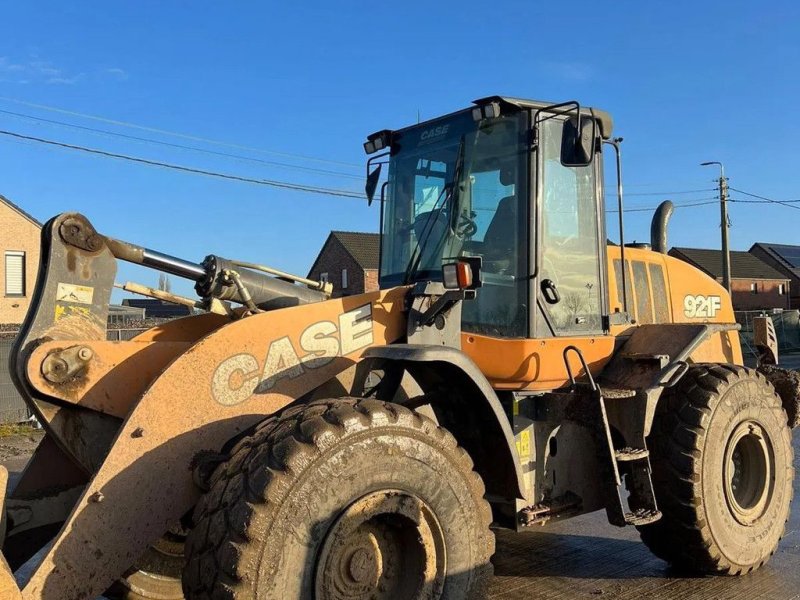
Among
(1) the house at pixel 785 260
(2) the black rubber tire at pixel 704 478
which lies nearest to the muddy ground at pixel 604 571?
(2) the black rubber tire at pixel 704 478

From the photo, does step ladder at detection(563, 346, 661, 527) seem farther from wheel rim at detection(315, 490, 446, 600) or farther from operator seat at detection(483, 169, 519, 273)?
wheel rim at detection(315, 490, 446, 600)

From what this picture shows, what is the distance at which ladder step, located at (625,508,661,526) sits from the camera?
4535mm

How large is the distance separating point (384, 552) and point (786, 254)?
A: 65595 mm

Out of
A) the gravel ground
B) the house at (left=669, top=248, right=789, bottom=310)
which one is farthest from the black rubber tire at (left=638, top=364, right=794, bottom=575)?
the house at (left=669, top=248, right=789, bottom=310)

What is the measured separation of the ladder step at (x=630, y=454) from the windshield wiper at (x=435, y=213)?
172 centimetres

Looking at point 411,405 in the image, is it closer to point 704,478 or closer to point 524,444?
point 524,444

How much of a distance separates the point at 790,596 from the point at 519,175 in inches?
124

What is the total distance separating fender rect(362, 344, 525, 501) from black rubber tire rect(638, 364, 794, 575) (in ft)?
4.54

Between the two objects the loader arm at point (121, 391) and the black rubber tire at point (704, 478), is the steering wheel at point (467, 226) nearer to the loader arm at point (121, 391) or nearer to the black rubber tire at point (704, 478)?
the loader arm at point (121, 391)

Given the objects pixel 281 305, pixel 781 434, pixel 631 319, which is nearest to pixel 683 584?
pixel 781 434

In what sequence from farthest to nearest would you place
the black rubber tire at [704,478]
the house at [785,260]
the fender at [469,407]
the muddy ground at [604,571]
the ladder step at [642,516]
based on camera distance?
the house at [785,260] → the black rubber tire at [704,478] → the muddy ground at [604,571] → the ladder step at [642,516] → the fender at [469,407]

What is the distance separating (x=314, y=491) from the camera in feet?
9.90

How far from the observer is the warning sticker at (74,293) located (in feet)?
11.9

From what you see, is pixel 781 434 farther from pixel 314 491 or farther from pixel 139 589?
pixel 139 589
